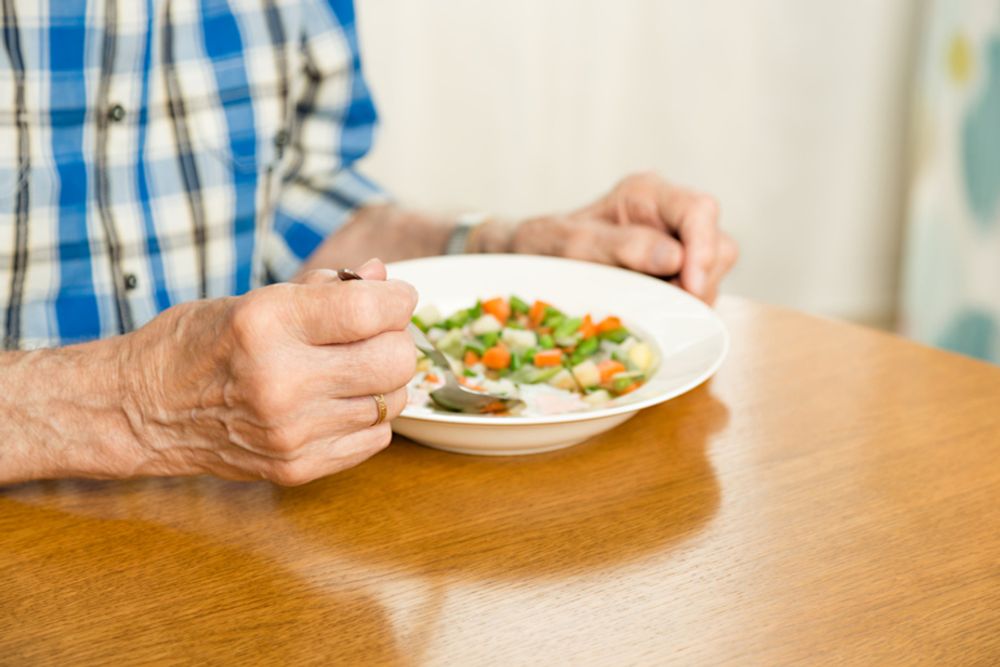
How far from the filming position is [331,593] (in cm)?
82

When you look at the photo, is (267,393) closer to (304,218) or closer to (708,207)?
(708,207)

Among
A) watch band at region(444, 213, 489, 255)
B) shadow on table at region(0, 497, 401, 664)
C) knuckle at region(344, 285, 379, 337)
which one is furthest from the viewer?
watch band at region(444, 213, 489, 255)

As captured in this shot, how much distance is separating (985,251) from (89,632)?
2.59 metres

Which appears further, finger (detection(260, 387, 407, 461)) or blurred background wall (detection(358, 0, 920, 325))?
blurred background wall (detection(358, 0, 920, 325))

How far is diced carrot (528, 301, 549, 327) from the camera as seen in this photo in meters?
1.30

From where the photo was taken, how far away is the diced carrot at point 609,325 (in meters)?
1.25

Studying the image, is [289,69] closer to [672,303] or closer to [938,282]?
[672,303]

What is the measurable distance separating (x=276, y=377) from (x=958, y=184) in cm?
250

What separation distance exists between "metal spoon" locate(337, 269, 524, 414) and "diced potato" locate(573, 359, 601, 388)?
10cm

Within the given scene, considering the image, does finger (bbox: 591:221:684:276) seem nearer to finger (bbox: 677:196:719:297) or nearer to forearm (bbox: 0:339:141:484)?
finger (bbox: 677:196:719:297)

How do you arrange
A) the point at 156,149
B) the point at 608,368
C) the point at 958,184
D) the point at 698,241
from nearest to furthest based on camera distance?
the point at 608,368
the point at 698,241
the point at 156,149
the point at 958,184

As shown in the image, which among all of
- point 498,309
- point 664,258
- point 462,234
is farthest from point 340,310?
point 462,234

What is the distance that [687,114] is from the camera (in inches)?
125

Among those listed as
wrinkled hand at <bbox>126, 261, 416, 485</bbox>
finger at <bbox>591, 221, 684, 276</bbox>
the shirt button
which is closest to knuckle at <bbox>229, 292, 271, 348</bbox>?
wrinkled hand at <bbox>126, 261, 416, 485</bbox>
